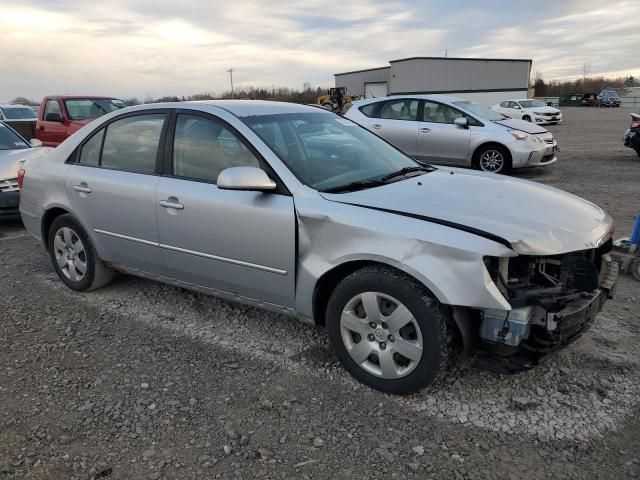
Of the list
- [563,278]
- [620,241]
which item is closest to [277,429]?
[563,278]

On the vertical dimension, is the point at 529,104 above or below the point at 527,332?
above

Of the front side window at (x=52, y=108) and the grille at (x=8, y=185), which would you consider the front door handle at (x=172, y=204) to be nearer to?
the grille at (x=8, y=185)

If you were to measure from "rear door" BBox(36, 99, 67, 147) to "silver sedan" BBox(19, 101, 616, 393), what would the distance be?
832 centimetres

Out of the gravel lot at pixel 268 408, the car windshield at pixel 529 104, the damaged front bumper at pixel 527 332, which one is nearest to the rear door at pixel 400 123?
the gravel lot at pixel 268 408

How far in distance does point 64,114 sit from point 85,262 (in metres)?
8.81

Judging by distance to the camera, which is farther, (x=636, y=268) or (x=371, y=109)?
(x=371, y=109)

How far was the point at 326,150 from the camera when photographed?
3.70 m

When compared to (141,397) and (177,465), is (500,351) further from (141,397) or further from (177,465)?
(141,397)

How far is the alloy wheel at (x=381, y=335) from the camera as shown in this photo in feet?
9.12

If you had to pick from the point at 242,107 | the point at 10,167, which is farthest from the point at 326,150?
the point at 10,167

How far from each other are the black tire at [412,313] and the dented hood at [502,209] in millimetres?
363

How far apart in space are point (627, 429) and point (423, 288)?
122 cm

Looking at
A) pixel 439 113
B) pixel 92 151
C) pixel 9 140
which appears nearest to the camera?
pixel 92 151

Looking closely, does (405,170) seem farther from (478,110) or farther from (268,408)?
(478,110)
